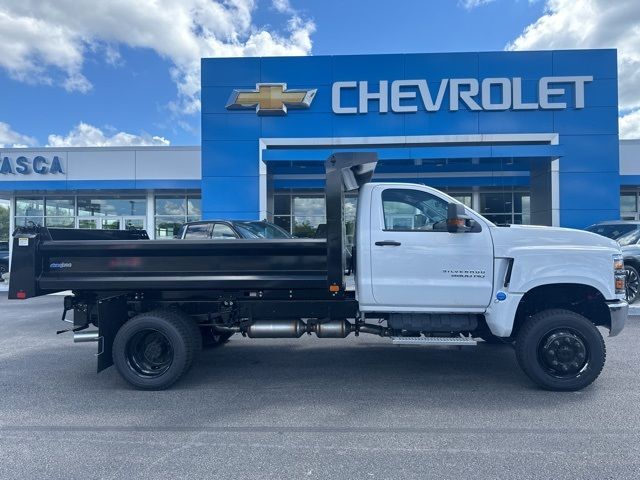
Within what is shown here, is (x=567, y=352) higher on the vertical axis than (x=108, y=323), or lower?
lower

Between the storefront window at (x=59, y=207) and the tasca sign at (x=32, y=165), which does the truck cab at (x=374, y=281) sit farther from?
the storefront window at (x=59, y=207)

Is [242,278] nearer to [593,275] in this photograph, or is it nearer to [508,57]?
[593,275]

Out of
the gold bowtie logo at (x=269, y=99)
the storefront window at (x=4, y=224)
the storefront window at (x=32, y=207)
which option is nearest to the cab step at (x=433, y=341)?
the gold bowtie logo at (x=269, y=99)

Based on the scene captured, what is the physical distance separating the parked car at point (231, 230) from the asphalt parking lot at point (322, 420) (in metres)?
3.27

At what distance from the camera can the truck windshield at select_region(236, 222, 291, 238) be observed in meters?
8.78

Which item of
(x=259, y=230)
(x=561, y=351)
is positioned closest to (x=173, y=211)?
(x=259, y=230)

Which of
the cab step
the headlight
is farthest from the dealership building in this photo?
the cab step

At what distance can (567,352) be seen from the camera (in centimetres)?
450

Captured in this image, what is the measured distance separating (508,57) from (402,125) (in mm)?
4447

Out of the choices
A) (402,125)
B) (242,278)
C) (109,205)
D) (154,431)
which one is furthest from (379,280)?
(109,205)

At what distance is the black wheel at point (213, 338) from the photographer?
19.5ft

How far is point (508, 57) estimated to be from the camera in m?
14.8

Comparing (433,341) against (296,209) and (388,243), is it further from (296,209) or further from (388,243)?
(296,209)

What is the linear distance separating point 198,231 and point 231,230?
48.4 inches
